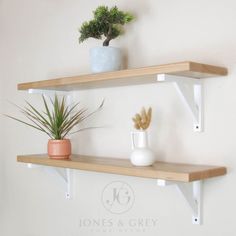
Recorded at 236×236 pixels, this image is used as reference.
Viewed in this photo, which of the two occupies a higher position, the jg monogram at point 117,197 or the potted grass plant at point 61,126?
the potted grass plant at point 61,126

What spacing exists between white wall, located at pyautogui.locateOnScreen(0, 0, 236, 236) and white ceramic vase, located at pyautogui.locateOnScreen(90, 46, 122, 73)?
0.11m

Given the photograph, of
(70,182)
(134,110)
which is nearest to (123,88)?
(134,110)

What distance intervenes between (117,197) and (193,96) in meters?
0.54

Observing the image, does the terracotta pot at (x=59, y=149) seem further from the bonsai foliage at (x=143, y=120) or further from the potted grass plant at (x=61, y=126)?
the bonsai foliage at (x=143, y=120)

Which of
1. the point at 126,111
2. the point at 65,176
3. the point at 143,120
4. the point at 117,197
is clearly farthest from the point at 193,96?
the point at 65,176

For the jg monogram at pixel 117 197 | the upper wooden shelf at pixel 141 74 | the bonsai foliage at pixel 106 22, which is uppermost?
the bonsai foliage at pixel 106 22

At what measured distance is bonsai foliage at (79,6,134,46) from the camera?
140cm

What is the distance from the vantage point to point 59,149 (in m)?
1.58

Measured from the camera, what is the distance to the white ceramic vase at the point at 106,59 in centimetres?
141

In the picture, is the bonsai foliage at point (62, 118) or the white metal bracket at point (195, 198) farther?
the bonsai foliage at point (62, 118)

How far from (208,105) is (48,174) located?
0.93m

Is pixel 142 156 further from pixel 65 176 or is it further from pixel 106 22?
pixel 65 176

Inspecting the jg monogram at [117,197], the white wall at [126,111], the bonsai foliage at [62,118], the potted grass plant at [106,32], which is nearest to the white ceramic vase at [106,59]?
the potted grass plant at [106,32]

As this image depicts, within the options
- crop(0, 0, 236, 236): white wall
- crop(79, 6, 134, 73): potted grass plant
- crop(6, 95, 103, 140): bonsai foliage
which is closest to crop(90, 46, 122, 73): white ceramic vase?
crop(79, 6, 134, 73): potted grass plant
